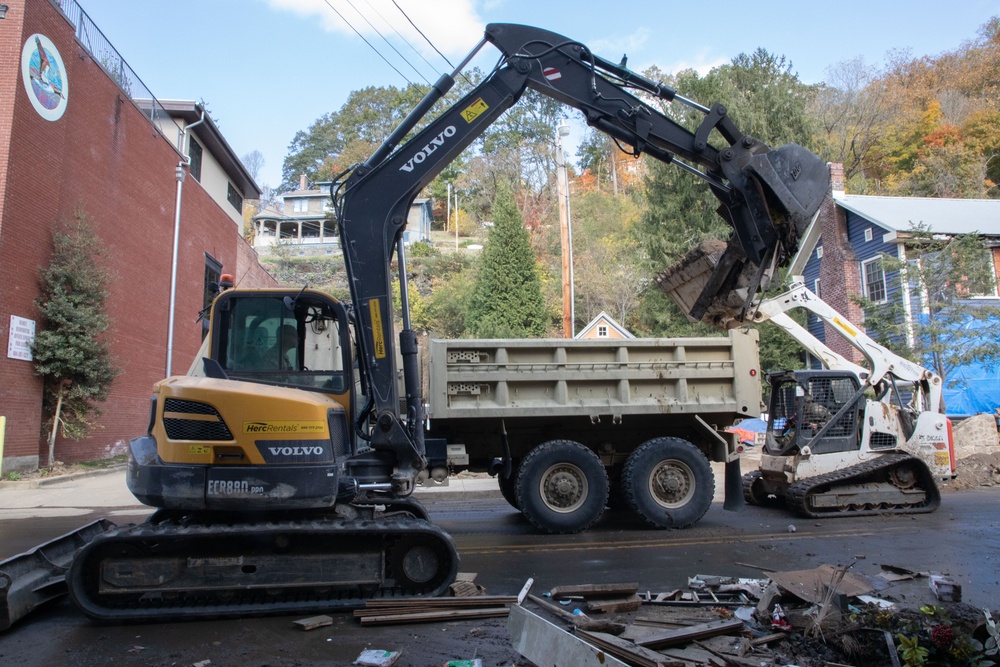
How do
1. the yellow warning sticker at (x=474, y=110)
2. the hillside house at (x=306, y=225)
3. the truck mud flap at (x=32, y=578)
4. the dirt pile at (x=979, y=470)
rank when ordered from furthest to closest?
the hillside house at (x=306, y=225)
the dirt pile at (x=979, y=470)
the yellow warning sticker at (x=474, y=110)
the truck mud flap at (x=32, y=578)

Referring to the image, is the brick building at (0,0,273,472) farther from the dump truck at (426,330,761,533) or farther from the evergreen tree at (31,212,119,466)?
the dump truck at (426,330,761,533)

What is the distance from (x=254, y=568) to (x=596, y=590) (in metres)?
2.73

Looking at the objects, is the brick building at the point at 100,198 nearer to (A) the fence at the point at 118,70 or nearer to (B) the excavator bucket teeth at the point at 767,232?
(A) the fence at the point at 118,70

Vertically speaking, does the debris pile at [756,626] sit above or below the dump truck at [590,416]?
below

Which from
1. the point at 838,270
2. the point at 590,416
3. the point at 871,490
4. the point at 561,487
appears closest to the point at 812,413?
the point at 871,490

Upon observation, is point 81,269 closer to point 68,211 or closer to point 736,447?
point 68,211

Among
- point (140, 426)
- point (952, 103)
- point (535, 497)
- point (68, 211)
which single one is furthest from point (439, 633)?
point (952, 103)

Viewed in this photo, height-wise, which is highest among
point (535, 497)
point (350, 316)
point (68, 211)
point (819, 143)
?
point (819, 143)

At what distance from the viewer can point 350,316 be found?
6598mm

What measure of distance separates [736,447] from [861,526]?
1929 millimetres

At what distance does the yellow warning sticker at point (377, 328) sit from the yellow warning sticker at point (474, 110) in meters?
2.18

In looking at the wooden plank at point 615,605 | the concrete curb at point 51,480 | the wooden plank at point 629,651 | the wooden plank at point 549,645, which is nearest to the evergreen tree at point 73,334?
the concrete curb at point 51,480

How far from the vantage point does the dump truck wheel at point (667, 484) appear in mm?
9141

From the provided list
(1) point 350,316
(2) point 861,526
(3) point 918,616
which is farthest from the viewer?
(2) point 861,526
